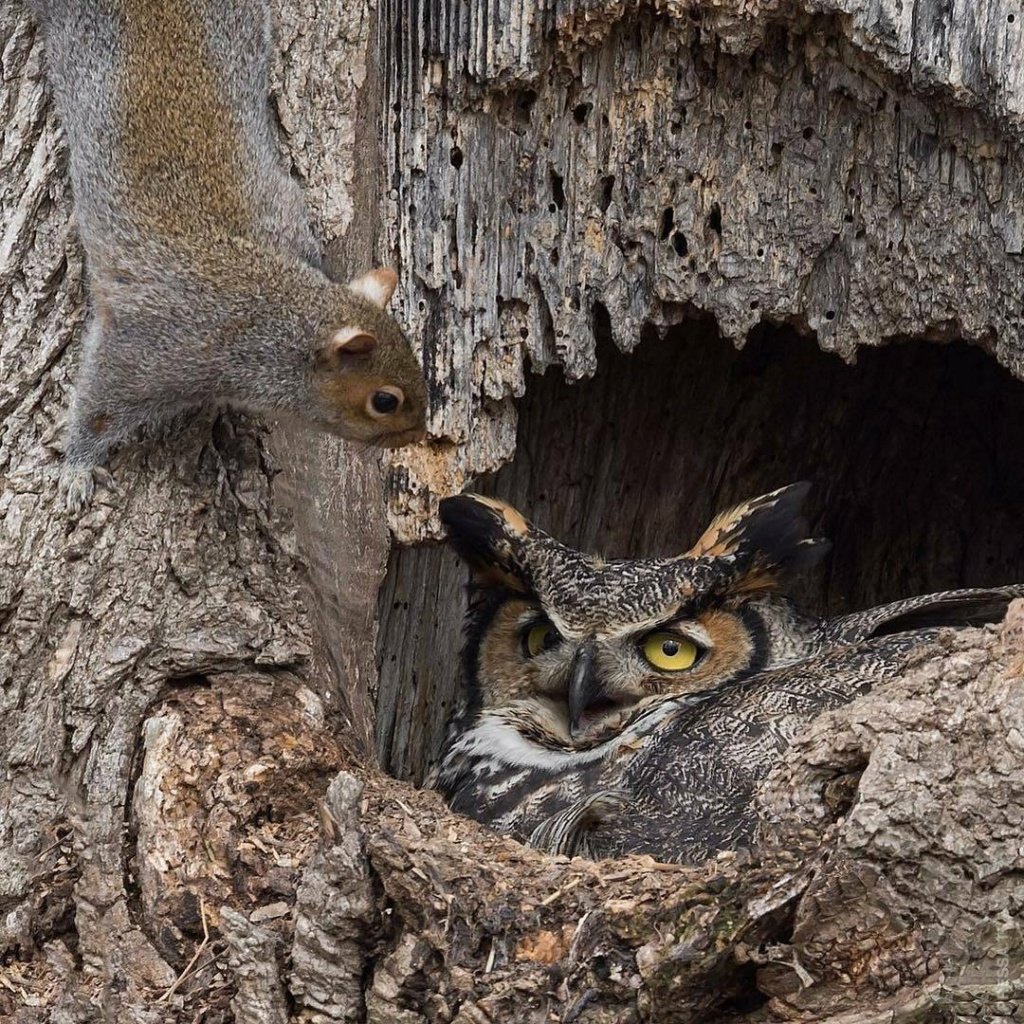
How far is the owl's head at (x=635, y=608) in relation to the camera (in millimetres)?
3359

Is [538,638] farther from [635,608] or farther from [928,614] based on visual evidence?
[928,614]

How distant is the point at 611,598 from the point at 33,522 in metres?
1.24

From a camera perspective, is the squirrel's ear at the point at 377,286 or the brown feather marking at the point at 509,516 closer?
the squirrel's ear at the point at 377,286

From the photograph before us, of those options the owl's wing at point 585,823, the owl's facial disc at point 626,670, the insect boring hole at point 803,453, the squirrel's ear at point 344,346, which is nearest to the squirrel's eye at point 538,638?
the owl's facial disc at point 626,670

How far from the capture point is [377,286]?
10.9ft

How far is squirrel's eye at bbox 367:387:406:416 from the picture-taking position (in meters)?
3.25

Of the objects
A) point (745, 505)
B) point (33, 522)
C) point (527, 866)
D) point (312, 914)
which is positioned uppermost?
point (745, 505)

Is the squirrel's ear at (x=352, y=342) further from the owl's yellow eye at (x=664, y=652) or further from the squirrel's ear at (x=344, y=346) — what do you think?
the owl's yellow eye at (x=664, y=652)

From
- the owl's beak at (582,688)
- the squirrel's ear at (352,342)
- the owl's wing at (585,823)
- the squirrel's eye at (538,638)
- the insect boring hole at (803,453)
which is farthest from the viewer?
the insect boring hole at (803,453)

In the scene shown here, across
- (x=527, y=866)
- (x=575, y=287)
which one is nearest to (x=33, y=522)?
(x=527, y=866)

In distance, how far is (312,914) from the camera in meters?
2.45

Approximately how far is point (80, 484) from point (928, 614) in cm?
190

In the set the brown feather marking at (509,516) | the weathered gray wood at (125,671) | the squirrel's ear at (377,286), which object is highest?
the squirrel's ear at (377,286)

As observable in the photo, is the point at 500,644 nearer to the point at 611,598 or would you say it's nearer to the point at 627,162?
the point at 611,598
